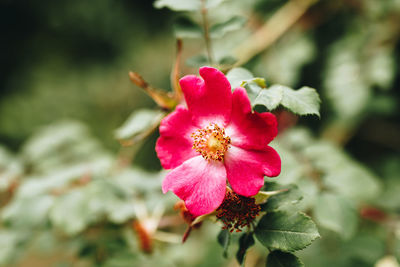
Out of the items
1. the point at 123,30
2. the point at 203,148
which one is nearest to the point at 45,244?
the point at 203,148

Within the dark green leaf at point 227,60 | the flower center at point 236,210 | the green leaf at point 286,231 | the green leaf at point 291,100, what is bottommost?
the green leaf at point 286,231

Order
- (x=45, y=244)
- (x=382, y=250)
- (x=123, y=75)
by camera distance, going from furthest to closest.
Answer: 1. (x=123, y=75)
2. (x=45, y=244)
3. (x=382, y=250)

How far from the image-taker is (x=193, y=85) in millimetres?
769

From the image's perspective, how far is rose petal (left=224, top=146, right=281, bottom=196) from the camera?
26.8 inches

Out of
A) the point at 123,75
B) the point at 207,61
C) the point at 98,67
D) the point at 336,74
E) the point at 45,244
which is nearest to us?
the point at 207,61

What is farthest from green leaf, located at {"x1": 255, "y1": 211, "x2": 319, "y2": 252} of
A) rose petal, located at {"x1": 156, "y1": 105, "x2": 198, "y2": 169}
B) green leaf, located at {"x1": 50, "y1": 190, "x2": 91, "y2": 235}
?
green leaf, located at {"x1": 50, "y1": 190, "x2": 91, "y2": 235}

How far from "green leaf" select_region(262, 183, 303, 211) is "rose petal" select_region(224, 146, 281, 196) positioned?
0.08m

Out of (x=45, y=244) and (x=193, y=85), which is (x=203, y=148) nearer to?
(x=193, y=85)

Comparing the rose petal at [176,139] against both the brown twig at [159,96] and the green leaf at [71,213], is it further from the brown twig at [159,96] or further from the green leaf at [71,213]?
the green leaf at [71,213]

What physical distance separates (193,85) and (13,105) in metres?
2.61

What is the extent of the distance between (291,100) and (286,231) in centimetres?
27

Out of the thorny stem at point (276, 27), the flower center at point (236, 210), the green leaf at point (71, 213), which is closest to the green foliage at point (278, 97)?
the flower center at point (236, 210)

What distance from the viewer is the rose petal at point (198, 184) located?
69 cm

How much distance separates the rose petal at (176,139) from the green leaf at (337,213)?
457 mm
